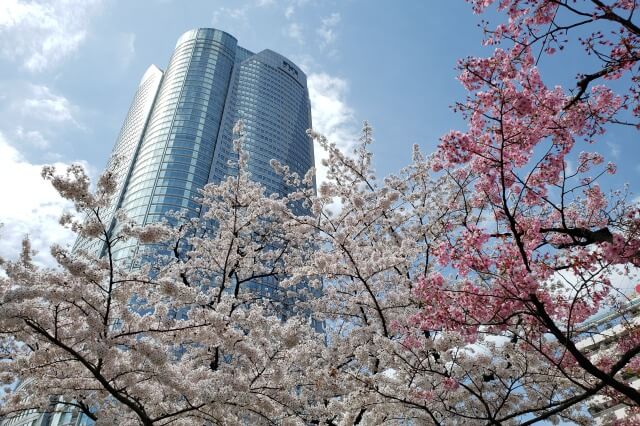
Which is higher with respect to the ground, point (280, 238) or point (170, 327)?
point (280, 238)

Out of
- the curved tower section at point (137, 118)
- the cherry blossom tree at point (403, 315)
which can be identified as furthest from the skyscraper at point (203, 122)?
the cherry blossom tree at point (403, 315)

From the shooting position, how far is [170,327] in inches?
282

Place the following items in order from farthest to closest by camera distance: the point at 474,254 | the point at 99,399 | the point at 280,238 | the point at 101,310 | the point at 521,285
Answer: the point at 280,238 → the point at 99,399 → the point at 101,310 → the point at 474,254 → the point at 521,285

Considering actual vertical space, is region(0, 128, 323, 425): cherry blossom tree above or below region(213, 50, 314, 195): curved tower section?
below

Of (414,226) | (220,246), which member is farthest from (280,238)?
(414,226)

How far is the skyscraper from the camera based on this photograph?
7175 centimetres

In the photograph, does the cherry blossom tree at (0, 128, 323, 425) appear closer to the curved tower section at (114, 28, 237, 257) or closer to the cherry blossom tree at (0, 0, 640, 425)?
the cherry blossom tree at (0, 0, 640, 425)

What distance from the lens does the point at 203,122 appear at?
83.3 meters

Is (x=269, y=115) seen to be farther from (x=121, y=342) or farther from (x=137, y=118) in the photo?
(x=121, y=342)

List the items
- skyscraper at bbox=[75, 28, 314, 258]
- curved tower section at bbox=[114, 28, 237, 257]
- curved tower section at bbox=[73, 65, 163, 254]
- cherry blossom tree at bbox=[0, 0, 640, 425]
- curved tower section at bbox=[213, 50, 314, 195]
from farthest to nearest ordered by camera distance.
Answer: curved tower section at bbox=[213, 50, 314, 195] < curved tower section at bbox=[73, 65, 163, 254] < skyscraper at bbox=[75, 28, 314, 258] < curved tower section at bbox=[114, 28, 237, 257] < cherry blossom tree at bbox=[0, 0, 640, 425]

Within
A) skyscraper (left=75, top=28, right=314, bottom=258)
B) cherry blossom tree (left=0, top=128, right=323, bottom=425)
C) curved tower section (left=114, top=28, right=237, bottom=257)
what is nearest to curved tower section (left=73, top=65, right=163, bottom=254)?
skyscraper (left=75, top=28, right=314, bottom=258)

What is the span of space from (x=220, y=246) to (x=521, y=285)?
8.77m

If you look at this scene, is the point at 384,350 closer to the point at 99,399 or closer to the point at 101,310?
the point at 101,310

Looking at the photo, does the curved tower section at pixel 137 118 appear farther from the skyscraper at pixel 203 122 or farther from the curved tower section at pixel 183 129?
the curved tower section at pixel 183 129
